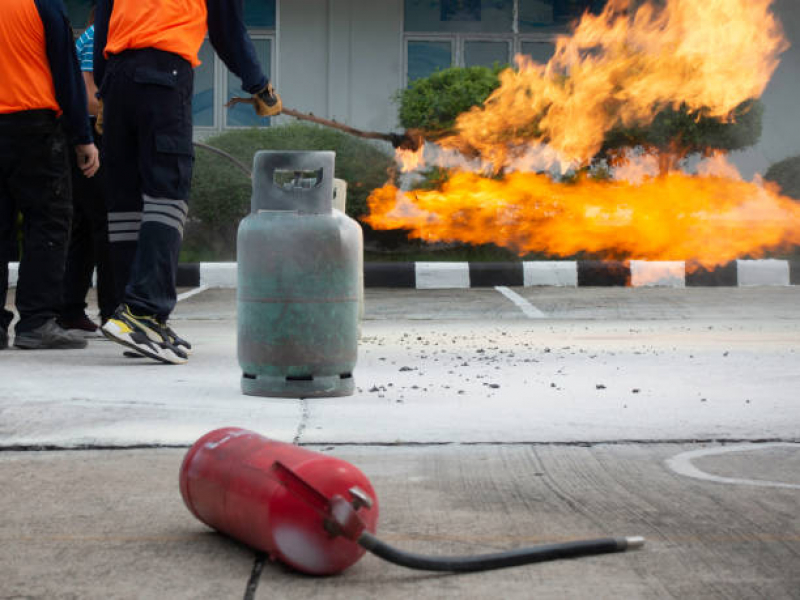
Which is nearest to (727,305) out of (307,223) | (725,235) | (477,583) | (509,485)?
(725,235)

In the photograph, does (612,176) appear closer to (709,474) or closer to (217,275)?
(217,275)

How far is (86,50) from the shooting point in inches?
273

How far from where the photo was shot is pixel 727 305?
9.43 m

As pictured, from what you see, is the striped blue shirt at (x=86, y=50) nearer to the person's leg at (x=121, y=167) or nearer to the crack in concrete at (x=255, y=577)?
the person's leg at (x=121, y=167)

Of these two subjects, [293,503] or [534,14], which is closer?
[293,503]

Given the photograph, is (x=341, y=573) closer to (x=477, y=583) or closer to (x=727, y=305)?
(x=477, y=583)

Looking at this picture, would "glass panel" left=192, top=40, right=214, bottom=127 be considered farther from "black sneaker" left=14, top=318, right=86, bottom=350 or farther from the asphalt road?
"black sneaker" left=14, top=318, right=86, bottom=350

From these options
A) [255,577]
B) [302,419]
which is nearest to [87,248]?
[302,419]

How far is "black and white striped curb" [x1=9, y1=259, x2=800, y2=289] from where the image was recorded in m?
11.6

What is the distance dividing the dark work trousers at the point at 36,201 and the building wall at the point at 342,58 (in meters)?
11.3

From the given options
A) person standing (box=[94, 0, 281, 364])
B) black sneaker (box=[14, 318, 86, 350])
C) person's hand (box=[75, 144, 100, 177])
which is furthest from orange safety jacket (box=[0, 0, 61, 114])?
black sneaker (box=[14, 318, 86, 350])

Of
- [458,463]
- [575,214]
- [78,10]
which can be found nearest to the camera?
[458,463]

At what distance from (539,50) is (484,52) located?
75 centimetres

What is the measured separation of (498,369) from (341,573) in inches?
125
